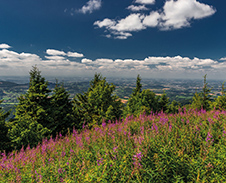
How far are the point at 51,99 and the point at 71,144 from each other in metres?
23.8

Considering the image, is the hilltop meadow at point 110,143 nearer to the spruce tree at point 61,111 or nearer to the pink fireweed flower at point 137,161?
the pink fireweed flower at point 137,161

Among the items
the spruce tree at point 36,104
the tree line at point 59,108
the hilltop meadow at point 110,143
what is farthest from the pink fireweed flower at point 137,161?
the spruce tree at point 36,104

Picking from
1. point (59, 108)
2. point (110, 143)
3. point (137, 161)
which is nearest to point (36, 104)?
point (59, 108)

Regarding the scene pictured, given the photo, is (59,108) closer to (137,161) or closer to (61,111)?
(61,111)

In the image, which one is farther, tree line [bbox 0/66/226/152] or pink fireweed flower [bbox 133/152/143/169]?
tree line [bbox 0/66/226/152]

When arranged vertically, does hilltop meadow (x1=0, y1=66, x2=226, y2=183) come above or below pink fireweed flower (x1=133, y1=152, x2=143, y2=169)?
below

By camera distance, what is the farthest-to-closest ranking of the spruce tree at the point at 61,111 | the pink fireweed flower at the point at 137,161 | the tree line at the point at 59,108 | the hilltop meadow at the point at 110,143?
the spruce tree at the point at 61,111 → the tree line at the point at 59,108 → the hilltop meadow at the point at 110,143 → the pink fireweed flower at the point at 137,161

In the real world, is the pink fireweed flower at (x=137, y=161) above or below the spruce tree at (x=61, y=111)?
above

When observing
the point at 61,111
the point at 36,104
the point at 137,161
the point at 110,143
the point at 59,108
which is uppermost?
the point at 137,161

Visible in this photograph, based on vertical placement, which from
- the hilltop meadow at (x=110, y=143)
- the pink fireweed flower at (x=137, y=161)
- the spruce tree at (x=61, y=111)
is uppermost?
the pink fireweed flower at (x=137, y=161)

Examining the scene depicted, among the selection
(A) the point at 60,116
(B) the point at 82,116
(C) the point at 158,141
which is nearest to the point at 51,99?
(A) the point at 60,116

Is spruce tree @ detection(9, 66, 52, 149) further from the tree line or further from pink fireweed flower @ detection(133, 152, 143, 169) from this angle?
pink fireweed flower @ detection(133, 152, 143, 169)

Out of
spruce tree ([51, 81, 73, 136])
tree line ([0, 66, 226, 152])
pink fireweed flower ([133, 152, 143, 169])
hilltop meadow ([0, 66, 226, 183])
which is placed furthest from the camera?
spruce tree ([51, 81, 73, 136])

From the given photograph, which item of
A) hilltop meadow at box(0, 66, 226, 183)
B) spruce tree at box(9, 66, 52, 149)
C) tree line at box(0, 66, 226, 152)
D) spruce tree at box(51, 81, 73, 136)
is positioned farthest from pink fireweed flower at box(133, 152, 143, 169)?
spruce tree at box(51, 81, 73, 136)
